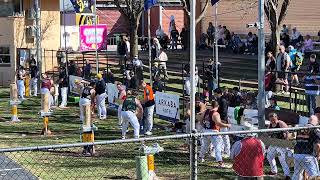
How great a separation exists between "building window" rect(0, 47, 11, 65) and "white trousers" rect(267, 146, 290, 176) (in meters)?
29.3

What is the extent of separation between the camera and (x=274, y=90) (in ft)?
75.8

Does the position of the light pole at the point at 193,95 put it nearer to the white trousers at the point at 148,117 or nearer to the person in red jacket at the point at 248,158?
the person in red jacket at the point at 248,158

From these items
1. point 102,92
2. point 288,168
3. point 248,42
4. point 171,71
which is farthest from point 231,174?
point 248,42

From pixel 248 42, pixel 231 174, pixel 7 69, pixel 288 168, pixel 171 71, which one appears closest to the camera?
pixel 288 168

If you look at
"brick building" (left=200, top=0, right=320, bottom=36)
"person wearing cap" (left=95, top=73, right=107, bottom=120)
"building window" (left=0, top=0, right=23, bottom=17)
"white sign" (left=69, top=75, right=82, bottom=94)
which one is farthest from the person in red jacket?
"building window" (left=0, top=0, right=23, bottom=17)

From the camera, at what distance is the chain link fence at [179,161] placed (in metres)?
12.2

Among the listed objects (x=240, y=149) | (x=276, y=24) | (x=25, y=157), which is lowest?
(x=25, y=157)

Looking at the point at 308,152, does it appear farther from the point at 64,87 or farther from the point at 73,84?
the point at 73,84

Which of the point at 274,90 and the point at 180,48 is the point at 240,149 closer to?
the point at 274,90

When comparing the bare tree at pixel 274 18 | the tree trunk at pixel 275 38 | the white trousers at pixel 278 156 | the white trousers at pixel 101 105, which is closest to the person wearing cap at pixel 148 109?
the white trousers at pixel 101 105

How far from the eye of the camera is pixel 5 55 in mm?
41375

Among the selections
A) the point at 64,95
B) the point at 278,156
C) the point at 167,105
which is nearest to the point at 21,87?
the point at 64,95

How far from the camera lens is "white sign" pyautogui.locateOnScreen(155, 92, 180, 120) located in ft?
71.4

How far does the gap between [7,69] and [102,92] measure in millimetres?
17637
